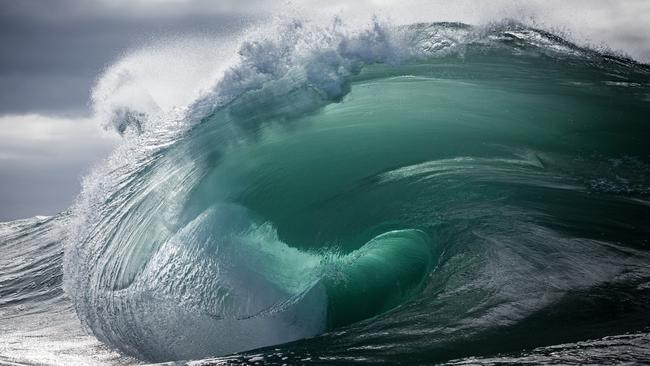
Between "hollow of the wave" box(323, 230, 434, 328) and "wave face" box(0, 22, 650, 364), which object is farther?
"hollow of the wave" box(323, 230, 434, 328)

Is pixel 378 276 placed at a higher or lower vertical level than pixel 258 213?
lower

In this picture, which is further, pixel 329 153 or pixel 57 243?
pixel 57 243

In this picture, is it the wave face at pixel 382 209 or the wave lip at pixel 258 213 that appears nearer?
the wave face at pixel 382 209

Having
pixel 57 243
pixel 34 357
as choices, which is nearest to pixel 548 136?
pixel 34 357

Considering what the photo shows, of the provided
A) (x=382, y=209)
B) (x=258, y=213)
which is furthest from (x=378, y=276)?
(x=258, y=213)

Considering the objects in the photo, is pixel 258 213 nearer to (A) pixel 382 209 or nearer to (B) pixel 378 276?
(A) pixel 382 209

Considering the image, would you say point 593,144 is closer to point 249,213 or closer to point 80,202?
point 249,213

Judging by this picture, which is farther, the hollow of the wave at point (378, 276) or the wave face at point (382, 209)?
the hollow of the wave at point (378, 276)

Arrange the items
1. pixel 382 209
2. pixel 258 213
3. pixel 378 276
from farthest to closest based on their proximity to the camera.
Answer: pixel 258 213
pixel 382 209
pixel 378 276
